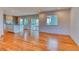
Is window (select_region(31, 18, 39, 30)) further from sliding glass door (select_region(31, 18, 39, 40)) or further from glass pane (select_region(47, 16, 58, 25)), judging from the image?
glass pane (select_region(47, 16, 58, 25))

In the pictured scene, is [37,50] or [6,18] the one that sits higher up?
[6,18]

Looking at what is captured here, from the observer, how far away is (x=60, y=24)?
115 inches

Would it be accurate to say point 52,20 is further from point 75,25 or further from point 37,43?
point 37,43

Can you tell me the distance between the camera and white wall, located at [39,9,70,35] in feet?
9.35

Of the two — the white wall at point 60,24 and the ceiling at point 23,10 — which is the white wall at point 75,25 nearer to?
the white wall at point 60,24

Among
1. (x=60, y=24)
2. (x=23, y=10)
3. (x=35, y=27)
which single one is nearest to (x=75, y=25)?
(x=60, y=24)

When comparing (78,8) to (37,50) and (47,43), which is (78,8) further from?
(37,50)

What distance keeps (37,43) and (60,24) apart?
26.2 inches

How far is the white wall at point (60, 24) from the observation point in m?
2.85

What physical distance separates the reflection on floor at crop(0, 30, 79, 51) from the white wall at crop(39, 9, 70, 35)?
0.37ft

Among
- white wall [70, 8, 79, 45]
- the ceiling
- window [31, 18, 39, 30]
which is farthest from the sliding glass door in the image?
white wall [70, 8, 79, 45]
